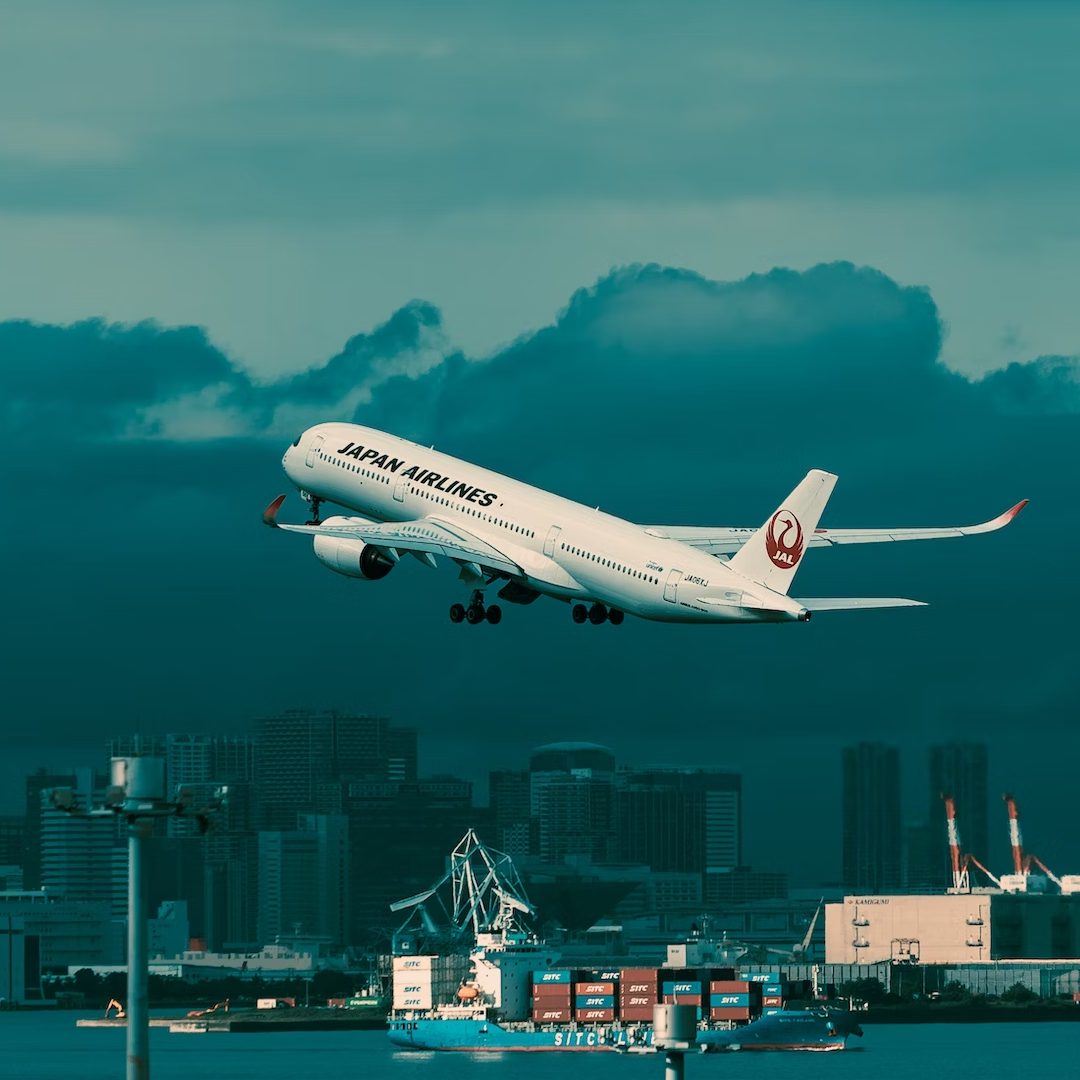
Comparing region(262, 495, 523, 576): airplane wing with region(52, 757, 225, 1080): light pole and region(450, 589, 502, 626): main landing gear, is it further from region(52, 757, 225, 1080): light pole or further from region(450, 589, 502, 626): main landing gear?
region(52, 757, 225, 1080): light pole

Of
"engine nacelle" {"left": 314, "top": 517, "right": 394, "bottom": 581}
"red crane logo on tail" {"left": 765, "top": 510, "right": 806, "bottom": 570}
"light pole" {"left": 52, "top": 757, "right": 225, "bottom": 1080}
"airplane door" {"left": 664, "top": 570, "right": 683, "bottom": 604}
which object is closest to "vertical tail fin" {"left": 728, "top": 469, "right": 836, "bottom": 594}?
"red crane logo on tail" {"left": 765, "top": 510, "right": 806, "bottom": 570}

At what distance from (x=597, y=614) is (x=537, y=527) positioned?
4.47 m

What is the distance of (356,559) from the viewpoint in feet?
385

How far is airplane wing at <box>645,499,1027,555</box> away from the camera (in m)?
112

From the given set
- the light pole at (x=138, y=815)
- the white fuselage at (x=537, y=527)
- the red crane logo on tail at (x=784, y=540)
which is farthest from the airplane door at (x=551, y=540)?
the light pole at (x=138, y=815)

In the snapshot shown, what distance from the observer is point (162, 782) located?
61.6 meters

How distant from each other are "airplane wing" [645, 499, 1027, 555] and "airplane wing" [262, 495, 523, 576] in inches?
270

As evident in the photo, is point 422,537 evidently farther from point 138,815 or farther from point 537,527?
point 138,815

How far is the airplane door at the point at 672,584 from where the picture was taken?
339 ft

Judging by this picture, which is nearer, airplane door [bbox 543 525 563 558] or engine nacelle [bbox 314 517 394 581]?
airplane door [bbox 543 525 563 558]

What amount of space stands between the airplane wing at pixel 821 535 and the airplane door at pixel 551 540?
3.83 meters

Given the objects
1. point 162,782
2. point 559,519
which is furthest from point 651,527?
point 162,782

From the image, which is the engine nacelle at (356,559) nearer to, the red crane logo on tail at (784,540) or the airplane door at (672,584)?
the airplane door at (672,584)

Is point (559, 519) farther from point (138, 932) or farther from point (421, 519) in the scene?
point (138, 932)
